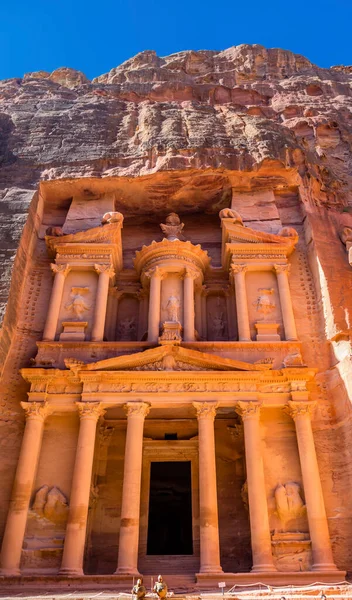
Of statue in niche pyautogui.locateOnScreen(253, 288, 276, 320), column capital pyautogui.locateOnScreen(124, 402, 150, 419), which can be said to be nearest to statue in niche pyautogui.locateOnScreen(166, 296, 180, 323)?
statue in niche pyautogui.locateOnScreen(253, 288, 276, 320)

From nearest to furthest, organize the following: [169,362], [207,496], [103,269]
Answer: [207,496] → [169,362] → [103,269]

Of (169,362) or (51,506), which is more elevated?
(169,362)

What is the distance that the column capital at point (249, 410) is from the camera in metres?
13.7

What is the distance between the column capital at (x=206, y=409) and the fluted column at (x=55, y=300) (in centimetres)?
510

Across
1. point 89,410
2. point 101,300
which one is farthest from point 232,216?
point 89,410

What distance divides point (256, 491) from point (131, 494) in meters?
3.10

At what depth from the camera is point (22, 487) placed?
12875 mm

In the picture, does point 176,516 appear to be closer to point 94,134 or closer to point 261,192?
point 261,192

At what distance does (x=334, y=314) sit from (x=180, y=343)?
186 inches

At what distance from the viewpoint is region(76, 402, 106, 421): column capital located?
13742 mm

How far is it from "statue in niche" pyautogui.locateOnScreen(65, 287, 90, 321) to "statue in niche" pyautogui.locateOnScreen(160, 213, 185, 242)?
3.69 metres

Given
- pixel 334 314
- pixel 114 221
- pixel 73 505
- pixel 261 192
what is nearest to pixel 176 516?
pixel 73 505

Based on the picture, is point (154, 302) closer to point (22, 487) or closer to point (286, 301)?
point (286, 301)

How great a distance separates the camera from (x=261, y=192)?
1997 centimetres
